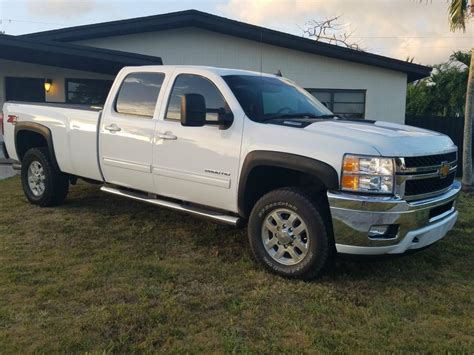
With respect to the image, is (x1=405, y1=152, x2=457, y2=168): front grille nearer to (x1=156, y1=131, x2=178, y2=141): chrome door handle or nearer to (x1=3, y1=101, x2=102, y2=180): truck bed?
(x1=156, y1=131, x2=178, y2=141): chrome door handle

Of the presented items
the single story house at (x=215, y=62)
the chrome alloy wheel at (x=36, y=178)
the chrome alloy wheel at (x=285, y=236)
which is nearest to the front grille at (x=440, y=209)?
the chrome alloy wheel at (x=285, y=236)

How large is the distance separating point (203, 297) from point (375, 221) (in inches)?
59.4

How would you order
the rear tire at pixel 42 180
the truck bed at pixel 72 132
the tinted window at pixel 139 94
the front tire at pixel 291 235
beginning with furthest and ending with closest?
the rear tire at pixel 42 180
the truck bed at pixel 72 132
the tinted window at pixel 139 94
the front tire at pixel 291 235

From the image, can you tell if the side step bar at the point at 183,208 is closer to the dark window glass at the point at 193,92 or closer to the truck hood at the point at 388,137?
the dark window glass at the point at 193,92

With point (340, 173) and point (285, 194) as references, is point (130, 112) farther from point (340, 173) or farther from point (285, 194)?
point (340, 173)

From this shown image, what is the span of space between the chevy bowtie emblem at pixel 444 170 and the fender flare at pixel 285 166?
108 cm

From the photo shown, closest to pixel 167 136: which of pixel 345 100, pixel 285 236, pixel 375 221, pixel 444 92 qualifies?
pixel 285 236

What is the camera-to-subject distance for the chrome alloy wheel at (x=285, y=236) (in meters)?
4.35

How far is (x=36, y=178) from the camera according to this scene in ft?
23.0

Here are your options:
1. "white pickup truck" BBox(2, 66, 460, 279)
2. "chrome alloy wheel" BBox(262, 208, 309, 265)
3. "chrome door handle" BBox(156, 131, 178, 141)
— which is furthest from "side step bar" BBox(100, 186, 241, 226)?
"chrome door handle" BBox(156, 131, 178, 141)

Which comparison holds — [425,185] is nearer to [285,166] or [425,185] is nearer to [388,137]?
[388,137]

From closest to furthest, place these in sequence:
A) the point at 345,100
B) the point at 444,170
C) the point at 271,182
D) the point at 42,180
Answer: the point at 444,170, the point at 271,182, the point at 42,180, the point at 345,100

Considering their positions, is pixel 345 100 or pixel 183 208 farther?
pixel 345 100

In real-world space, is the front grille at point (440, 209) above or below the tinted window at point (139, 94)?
below
